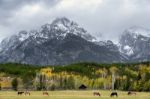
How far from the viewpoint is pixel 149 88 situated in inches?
7702
